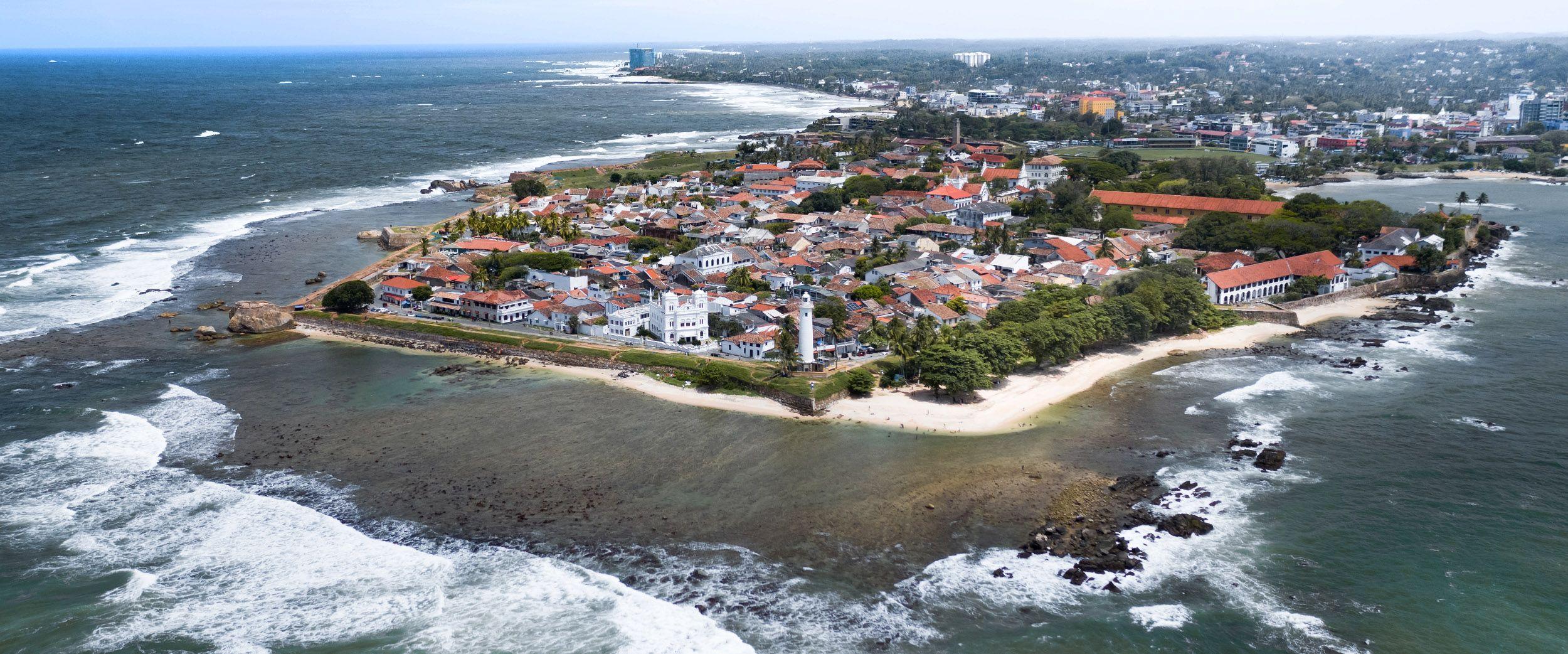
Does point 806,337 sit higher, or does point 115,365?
point 806,337

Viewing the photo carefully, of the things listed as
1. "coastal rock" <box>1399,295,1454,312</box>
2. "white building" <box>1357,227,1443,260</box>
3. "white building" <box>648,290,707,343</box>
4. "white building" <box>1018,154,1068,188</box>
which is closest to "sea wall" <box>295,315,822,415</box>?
"white building" <box>648,290,707,343</box>

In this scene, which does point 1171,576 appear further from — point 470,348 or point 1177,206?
point 1177,206

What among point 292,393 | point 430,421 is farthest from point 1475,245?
point 292,393

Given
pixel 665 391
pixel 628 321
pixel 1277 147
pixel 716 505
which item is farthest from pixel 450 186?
pixel 1277 147

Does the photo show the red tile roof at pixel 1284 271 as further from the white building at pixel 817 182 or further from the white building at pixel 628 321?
the white building at pixel 817 182

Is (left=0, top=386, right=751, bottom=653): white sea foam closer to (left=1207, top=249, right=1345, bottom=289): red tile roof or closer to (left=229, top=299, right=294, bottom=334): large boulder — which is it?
(left=229, top=299, right=294, bottom=334): large boulder

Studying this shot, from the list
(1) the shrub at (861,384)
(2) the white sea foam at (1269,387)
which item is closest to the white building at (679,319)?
(1) the shrub at (861,384)
